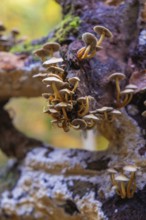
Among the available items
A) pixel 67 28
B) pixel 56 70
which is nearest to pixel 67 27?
pixel 67 28

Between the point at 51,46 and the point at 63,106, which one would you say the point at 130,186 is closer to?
the point at 63,106

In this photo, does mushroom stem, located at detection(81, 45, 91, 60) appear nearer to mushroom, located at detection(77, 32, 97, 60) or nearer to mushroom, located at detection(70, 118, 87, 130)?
mushroom, located at detection(77, 32, 97, 60)

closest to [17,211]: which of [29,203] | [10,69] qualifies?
[29,203]

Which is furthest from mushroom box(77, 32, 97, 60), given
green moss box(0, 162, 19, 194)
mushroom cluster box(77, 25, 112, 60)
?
green moss box(0, 162, 19, 194)

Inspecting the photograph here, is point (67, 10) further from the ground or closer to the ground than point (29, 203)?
further from the ground

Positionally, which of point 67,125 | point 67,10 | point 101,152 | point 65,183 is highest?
point 67,10

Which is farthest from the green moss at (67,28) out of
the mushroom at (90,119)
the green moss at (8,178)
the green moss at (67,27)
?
the green moss at (8,178)

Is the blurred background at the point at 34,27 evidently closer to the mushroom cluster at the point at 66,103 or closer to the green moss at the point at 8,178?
the green moss at the point at 8,178

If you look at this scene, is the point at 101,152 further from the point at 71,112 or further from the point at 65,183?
the point at 71,112
